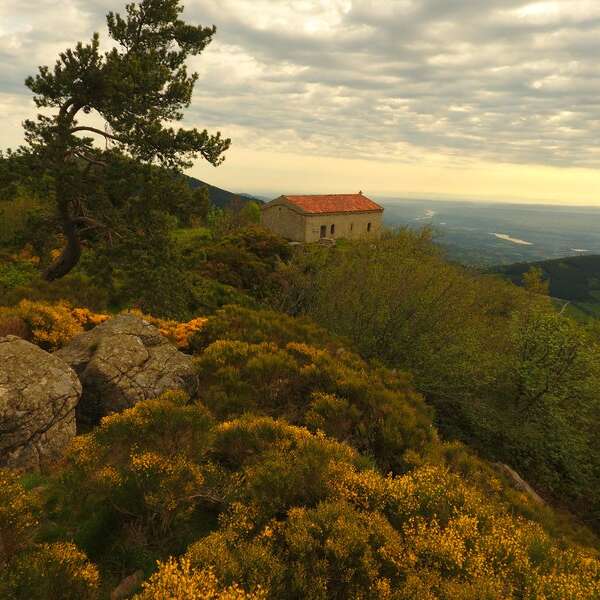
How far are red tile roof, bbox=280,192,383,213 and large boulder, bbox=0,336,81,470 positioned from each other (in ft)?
185

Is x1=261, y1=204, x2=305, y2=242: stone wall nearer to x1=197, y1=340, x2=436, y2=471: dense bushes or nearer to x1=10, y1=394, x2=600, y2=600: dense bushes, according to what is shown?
x1=197, y1=340, x2=436, y2=471: dense bushes

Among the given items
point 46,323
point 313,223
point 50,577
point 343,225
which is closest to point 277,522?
point 50,577

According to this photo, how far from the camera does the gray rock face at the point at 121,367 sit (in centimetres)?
994

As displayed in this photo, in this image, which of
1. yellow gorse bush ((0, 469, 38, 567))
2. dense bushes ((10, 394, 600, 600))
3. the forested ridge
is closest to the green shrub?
the forested ridge

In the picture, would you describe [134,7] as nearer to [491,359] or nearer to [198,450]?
[198,450]

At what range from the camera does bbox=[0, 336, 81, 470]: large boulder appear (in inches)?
304

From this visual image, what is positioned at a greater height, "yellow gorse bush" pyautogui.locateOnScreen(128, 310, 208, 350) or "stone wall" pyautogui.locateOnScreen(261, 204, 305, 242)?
"stone wall" pyautogui.locateOnScreen(261, 204, 305, 242)

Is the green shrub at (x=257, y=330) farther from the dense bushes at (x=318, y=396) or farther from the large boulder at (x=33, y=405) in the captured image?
the large boulder at (x=33, y=405)

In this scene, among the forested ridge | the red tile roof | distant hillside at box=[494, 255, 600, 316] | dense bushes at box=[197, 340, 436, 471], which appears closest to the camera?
the forested ridge

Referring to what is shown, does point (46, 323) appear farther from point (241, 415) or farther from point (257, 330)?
point (241, 415)

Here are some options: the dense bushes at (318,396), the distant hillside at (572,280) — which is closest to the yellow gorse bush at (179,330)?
the dense bushes at (318,396)

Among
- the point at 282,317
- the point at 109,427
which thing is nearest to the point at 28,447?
the point at 109,427

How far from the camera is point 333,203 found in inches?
2657

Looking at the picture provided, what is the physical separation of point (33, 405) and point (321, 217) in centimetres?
5889
